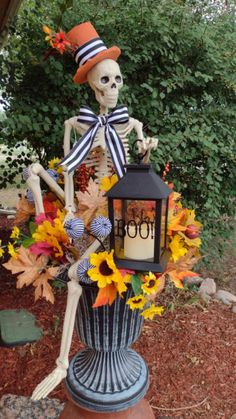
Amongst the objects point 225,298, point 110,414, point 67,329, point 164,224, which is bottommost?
point 225,298

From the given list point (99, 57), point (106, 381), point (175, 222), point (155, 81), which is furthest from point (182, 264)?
point (155, 81)

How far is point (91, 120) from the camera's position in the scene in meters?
1.36

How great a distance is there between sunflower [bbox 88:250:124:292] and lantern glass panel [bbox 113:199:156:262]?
7cm

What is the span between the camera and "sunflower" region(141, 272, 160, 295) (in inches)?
43.4

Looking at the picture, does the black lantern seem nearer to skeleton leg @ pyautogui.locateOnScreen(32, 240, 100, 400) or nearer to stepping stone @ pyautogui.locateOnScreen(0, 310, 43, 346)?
skeleton leg @ pyautogui.locateOnScreen(32, 240, 100, 400)

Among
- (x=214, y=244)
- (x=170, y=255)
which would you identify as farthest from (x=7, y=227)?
(x=170, y=255)

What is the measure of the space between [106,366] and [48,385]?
310mm

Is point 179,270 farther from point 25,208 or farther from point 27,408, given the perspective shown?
point 27,408

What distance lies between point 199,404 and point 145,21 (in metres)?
2.21

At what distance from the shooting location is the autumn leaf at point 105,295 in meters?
1.12

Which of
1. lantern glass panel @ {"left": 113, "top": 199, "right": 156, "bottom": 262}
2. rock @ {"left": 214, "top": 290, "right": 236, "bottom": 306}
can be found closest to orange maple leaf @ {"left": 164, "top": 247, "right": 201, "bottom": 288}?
lantern glass panel @ {"left": 113, "top": 199, "right": 156, "bottom": 262}

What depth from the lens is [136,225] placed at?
115 centimetres

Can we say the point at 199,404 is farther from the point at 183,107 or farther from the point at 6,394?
the point at 183,107

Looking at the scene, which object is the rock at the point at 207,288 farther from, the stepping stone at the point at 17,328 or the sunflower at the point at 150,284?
the sunflower at the point at 150,284
